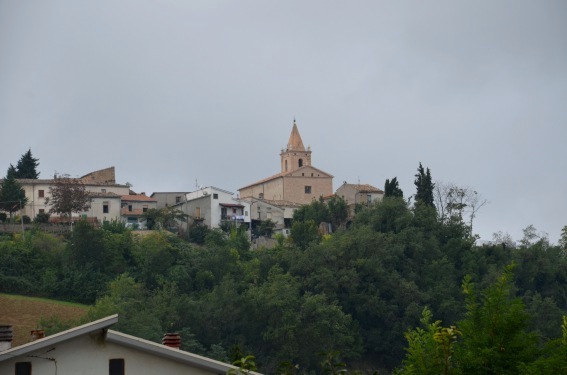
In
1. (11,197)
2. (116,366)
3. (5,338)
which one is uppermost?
(11,197)

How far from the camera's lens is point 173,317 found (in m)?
70.3

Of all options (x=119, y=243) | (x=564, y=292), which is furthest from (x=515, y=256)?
(x=119, y=243)

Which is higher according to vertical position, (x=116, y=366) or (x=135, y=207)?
(x=135, y=207)

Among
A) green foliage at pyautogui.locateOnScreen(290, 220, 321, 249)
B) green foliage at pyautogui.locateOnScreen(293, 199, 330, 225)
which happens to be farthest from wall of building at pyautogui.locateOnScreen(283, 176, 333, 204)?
green foliage at pyautogui.locateOnScreen(290, 220, 321, 249)

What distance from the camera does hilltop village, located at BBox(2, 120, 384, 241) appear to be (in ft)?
300

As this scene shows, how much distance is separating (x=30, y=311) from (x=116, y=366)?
4832 centimetres

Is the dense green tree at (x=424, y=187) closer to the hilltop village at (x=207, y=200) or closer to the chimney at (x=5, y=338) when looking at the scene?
the hilltop village at (x=207, y=200)

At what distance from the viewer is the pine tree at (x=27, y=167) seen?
328 feet

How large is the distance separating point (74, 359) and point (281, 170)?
9425cm

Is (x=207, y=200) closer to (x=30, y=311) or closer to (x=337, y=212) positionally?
(x=337, y=212)

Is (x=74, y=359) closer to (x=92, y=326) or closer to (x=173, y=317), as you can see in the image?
(x=92, y=326)

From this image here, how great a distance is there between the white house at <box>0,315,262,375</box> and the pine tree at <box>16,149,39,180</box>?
75163mm

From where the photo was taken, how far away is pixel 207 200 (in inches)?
3792

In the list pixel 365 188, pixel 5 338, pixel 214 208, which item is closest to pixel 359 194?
pixel 365 188
